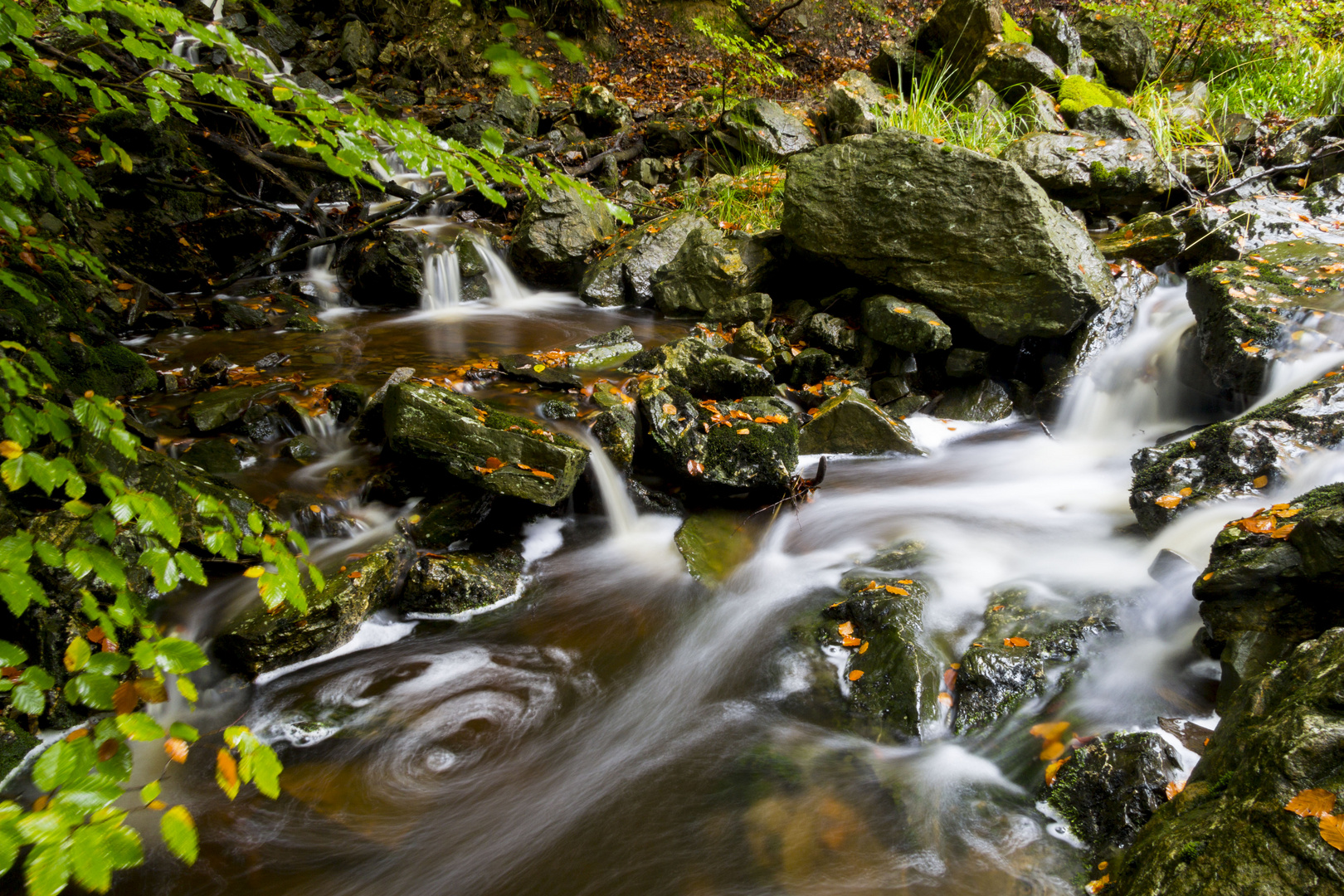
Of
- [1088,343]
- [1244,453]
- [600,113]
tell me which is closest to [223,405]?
[1244,453]

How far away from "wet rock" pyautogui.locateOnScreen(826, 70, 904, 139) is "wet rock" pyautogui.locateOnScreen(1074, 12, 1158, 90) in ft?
11.9

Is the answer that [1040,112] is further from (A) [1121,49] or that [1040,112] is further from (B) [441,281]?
(B) [441,281]

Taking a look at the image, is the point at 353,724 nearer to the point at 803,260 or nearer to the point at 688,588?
the point at 688,588

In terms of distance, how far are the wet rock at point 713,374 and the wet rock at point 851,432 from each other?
57 centimetres

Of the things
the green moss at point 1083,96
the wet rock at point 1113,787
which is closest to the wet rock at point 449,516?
the wet rock at point 1113,787

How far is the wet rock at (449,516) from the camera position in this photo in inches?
175

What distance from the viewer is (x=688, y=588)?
14.7 feet

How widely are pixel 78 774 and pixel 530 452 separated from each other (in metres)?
3.47

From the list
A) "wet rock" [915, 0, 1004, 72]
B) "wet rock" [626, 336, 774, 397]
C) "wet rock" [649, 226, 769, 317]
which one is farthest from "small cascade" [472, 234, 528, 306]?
"wet rock" [915, 0, 1004, 72]

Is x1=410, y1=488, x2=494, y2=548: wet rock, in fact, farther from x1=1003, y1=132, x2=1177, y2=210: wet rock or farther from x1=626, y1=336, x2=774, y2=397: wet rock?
x1=1003, y1=132, x2=1177, y2=210: wet rock

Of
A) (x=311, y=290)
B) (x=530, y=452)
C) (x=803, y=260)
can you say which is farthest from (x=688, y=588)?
(x=311, y=290)

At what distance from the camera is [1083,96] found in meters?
9.59

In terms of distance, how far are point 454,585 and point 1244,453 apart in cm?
487

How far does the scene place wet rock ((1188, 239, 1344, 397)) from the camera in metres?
5.00
